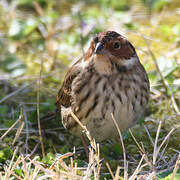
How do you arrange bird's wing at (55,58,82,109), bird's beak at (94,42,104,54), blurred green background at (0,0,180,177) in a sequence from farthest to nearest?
blurred green background at (0,0,180,177), bird's wing at (55,58,82,109), bird's beak at (94,42,104,54)

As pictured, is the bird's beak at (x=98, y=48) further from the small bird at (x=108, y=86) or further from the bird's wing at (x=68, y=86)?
the bird's wing at (x=68, y=86)

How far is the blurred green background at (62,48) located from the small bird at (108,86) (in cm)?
40

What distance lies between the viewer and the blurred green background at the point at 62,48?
3.21m

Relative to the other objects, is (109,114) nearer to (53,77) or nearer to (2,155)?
(2,155)

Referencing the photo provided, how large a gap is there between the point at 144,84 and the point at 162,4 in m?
2.30

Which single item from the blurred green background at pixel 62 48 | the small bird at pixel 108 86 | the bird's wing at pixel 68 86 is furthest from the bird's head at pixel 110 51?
the blurred green background at pixel 62 48

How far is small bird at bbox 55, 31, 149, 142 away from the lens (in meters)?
2.57

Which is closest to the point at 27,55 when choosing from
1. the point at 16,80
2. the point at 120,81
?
the point at 16,80

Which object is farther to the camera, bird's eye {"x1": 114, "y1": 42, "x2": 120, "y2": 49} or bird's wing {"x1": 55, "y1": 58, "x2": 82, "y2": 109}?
bird's wing {"x1": 55, "y1": 58, "x2": 82, "y2": 109}

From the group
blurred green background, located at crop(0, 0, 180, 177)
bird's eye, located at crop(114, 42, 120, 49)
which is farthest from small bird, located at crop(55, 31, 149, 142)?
blurred green background, located at crop(0, 0, 180, 177)

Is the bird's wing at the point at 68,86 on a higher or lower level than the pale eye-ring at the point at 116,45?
lower

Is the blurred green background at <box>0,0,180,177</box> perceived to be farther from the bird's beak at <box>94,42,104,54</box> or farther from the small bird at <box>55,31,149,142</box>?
the bird's beak at <box>94,42,104,54</box>

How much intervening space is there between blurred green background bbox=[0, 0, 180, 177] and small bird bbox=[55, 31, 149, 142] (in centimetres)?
40

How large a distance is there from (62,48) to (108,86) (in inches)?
71.9
